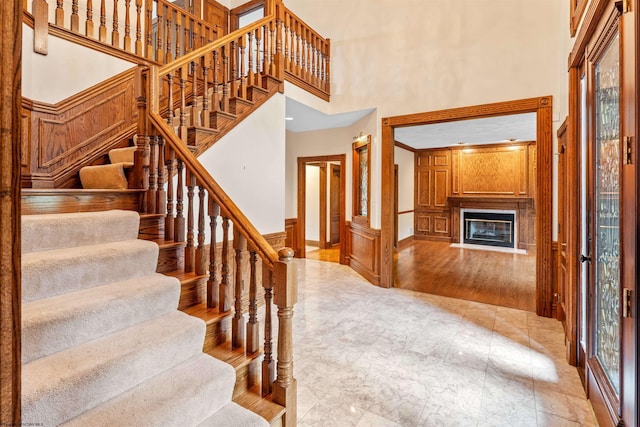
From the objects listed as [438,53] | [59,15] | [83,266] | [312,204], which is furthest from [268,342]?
[312,204]

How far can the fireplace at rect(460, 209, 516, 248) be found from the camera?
7.67m


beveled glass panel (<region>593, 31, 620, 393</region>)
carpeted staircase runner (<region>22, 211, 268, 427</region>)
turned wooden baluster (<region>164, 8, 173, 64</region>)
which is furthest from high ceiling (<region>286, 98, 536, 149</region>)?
carpeted staircase runner (<region>22, 211, 268, 427</region>)

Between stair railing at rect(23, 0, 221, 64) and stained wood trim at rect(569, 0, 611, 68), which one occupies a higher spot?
stair railing at rect(23, 0, 221, 64)

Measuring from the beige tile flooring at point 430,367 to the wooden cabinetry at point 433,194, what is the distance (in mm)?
4866

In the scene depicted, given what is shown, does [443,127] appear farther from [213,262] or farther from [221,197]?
[213,262]

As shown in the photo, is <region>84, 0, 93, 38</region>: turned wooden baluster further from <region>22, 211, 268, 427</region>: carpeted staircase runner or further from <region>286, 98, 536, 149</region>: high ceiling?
<region>22, 211, 268, 427</region>: carpeted staircase runner

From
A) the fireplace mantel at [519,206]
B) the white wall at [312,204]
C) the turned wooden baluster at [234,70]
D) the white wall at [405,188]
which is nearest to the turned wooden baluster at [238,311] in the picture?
the turned wooden baluster at [234,70]

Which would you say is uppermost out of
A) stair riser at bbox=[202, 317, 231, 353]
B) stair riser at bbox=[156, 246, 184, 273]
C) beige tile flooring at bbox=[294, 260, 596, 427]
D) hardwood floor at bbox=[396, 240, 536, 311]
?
stair riser at bbox=[156, 246, 184, 273]

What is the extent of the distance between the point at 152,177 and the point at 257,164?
1397mm

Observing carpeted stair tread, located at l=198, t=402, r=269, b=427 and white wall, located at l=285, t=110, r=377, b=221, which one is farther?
white wall, located at l=285, t=110, r=377, b=221

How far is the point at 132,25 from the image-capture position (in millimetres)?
3914

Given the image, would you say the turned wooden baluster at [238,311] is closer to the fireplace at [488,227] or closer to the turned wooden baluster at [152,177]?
the turned wooden baluster at [152,177]

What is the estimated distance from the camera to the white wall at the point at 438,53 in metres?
3.51

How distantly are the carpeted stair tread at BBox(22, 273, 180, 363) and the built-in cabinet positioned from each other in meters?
7.72
